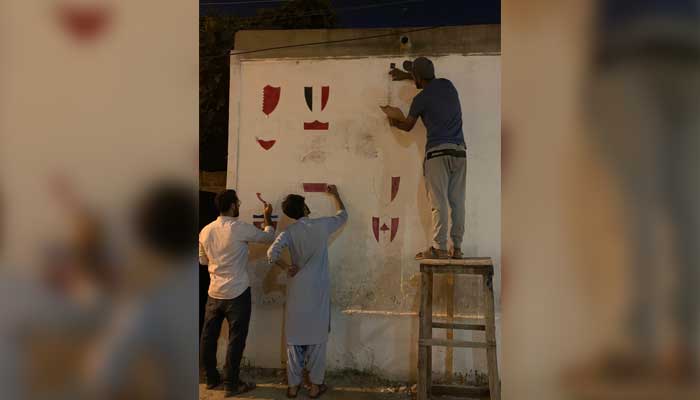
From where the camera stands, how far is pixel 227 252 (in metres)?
3.97

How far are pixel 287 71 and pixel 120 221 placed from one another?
11.8 ft

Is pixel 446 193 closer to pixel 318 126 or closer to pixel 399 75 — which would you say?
pixel 399 75

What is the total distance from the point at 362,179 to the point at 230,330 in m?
1.63

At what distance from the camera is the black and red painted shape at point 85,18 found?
109cm

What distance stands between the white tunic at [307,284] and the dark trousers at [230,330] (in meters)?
0.38

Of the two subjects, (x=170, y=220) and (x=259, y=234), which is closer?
(x=170, y=220)

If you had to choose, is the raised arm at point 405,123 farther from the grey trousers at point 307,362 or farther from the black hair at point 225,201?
the grey trousers at point 307,362

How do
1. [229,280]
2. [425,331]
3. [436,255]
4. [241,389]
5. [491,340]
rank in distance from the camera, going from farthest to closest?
1. [241,389]
2. [229,280]
3. [436,255]
4. [425,331]
5. [491,340]

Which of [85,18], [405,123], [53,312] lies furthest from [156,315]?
[405,123]

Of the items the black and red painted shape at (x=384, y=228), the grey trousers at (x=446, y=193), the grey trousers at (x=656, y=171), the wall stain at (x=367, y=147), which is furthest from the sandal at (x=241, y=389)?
the grey trousers at (x=656, y=171)

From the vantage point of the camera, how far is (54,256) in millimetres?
1063

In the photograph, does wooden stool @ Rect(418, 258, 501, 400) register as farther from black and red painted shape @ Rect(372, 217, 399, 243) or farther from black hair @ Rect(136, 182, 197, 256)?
black hair @ Rect(136, 182, 197, 256)

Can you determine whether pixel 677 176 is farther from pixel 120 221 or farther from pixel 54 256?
pixel 54 256

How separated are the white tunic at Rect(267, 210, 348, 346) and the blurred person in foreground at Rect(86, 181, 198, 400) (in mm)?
2804
